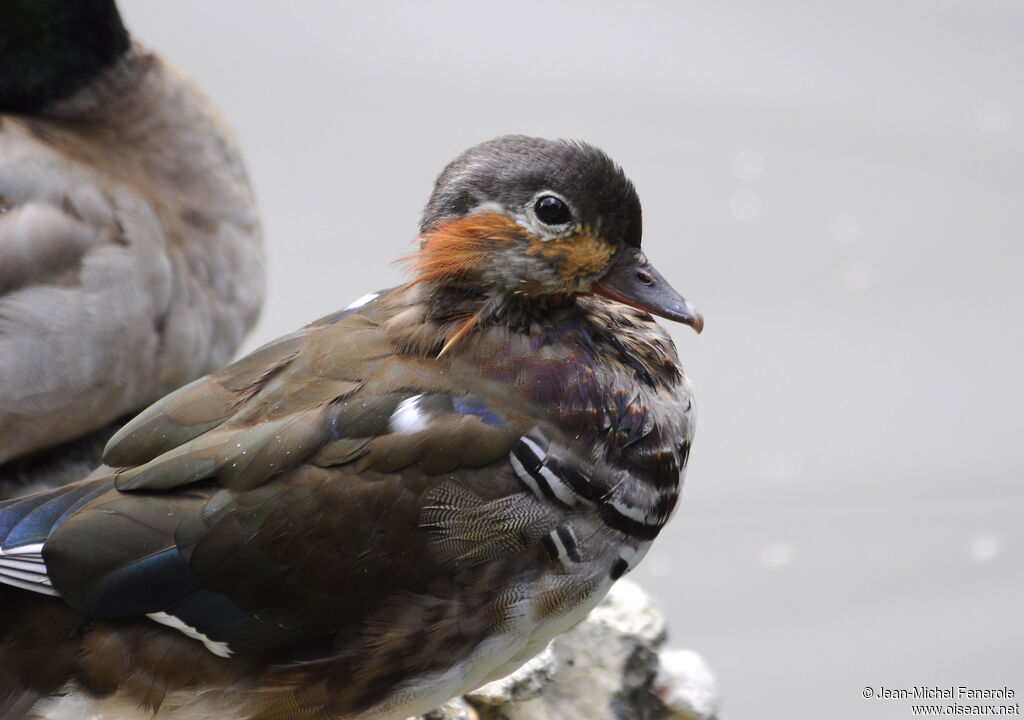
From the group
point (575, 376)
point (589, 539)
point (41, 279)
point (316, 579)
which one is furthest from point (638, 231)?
point (41, 279)

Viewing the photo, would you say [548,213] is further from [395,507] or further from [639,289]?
[395,507]

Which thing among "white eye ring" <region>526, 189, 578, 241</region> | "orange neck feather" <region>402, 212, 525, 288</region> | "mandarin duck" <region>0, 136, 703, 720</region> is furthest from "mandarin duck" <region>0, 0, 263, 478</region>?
"white eye ring" <region>526, 189, 578, 241</region>

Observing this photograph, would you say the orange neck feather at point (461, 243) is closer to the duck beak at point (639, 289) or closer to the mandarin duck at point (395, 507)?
the mandarin duck at point (395, 507)

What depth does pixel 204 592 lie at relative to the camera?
1117 millimetres

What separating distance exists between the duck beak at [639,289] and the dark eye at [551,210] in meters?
0.08

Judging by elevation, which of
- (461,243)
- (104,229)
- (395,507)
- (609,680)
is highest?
(461,243)

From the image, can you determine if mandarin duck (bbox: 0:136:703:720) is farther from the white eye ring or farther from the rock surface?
the rock surface

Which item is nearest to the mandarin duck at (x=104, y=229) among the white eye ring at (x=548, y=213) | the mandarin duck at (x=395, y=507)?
the mandarin duck at (x=395, y=507)

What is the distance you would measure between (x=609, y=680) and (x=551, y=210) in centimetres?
64

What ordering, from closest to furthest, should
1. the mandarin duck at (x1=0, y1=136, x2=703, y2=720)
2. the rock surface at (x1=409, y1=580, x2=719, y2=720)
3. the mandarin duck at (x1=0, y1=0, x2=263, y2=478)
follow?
the mandarin duck at (x1=0, y1=136, x2=703, y2=720) → the rock surface at (x1=409, y1=580, x2=719, y2=720) → the mandarin duck at (x1=0, y1=0, x2=263, y2=478)

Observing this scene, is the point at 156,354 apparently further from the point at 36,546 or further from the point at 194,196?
the point at 36,546

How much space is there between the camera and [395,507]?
1.12 metres

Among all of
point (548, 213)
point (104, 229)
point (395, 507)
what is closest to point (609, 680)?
point (395, 507)

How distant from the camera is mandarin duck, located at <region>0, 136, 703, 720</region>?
112 centimetres
